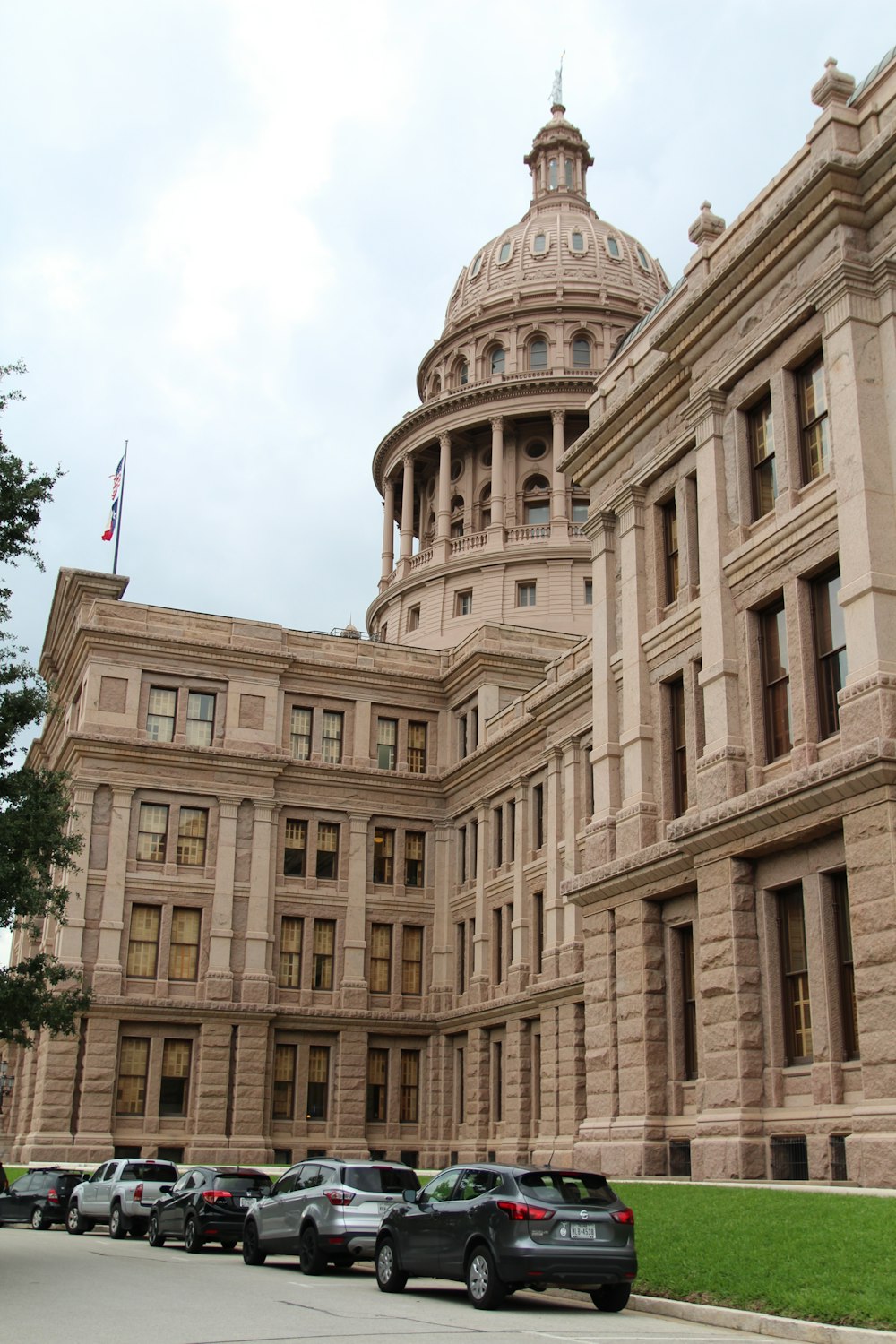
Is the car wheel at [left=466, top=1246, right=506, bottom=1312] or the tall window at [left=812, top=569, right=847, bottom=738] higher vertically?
the tall window at [left=812, top=569, right=847, bottom=738]

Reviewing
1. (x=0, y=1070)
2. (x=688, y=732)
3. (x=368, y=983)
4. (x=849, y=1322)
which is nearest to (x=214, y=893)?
(x=368, y=983)

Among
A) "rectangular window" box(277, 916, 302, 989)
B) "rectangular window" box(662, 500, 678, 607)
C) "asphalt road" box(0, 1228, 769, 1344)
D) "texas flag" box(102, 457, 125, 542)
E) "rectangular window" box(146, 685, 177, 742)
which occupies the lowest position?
"asphalt road" box(0, 1228, 769, 1344)

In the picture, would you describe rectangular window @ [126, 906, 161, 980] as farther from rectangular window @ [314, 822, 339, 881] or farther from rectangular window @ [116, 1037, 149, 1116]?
rectangular window @ [314, 822, 339, 881]

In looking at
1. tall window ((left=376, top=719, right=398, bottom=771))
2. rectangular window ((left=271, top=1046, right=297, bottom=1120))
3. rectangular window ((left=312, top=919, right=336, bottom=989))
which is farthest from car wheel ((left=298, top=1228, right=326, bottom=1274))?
tall window ((left=376, top=719, right=398, bottom=771))

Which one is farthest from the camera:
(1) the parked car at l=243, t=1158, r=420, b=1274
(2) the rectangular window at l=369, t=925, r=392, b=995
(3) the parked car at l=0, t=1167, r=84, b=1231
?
(2) the rectangular window at l=369, t=925, r=392, b=995

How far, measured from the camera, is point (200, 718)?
52.7m

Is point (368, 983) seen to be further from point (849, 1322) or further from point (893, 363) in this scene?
point (849, 1322)

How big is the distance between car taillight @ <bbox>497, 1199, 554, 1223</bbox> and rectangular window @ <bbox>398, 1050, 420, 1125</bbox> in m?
38.5

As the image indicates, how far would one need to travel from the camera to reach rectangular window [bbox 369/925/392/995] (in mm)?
53312

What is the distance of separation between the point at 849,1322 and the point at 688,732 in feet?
49.4

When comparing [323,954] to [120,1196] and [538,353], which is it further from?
[538,353]

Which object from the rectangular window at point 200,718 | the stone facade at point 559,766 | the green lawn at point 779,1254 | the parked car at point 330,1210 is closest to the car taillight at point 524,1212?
the green lawn at point 779,1254

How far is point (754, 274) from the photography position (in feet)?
82.4

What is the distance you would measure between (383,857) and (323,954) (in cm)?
440
